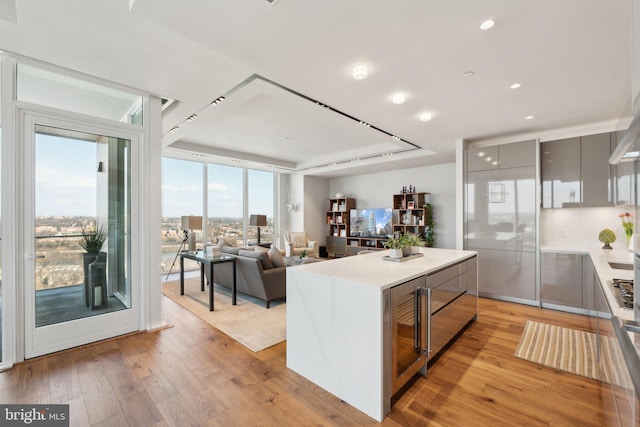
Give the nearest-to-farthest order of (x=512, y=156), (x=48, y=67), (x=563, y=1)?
(x=563, y=1) < (x=48, y=67) < (x=512, y=156)

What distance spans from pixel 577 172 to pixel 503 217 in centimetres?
108

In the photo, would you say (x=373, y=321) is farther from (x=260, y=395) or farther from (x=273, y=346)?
(x=273, y=346)

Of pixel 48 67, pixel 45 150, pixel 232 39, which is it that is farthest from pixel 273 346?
pixel 48 67

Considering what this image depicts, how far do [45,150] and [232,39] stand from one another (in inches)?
88.0

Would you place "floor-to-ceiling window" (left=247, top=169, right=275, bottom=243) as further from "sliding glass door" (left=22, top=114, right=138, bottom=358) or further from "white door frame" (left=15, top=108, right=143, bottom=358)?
"white door frame" (left=15, top=108, right=143, bottom=358)

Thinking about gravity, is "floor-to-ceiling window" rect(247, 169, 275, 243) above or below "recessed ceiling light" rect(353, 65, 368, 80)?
below

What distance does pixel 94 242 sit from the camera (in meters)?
2.98

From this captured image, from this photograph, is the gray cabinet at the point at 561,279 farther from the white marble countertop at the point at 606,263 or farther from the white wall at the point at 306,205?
the white wall at the point at 306,205

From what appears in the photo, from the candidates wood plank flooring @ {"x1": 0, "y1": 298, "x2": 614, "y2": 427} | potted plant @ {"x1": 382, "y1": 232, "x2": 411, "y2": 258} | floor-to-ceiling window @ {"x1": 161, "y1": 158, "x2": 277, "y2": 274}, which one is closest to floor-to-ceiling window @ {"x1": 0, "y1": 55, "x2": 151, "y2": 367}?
wood plank flooring @ {"x1": 0, "y1": 298, "x2": 614, "y2": 427}

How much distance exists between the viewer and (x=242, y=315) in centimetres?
369

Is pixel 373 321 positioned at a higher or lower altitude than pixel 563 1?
lower

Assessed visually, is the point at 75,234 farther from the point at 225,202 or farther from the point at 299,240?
the point at 299,240

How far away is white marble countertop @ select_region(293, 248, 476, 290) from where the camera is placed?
1.98 metres

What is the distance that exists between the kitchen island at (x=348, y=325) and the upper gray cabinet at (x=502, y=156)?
261 cm
